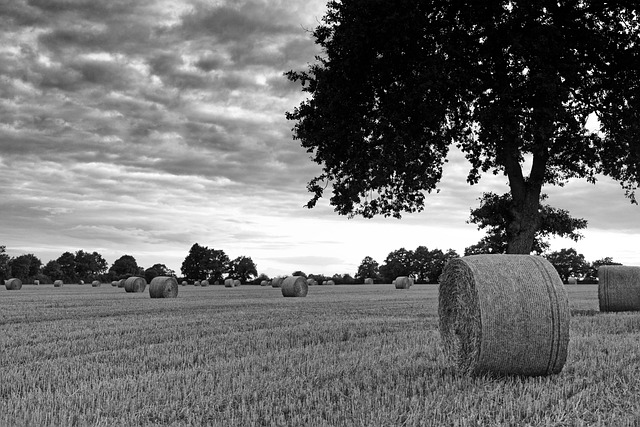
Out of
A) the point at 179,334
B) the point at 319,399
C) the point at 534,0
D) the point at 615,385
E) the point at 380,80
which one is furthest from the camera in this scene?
the point at 380,80

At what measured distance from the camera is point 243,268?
139375 mm

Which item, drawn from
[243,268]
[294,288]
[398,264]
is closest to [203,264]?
[243,268]

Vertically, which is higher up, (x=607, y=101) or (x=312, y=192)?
(x=607, y=101)

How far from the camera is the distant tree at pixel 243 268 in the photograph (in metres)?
139

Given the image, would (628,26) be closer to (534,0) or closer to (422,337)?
(534,0)

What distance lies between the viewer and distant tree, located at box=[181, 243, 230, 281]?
13538 centimetres

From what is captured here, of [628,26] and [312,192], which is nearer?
[628,26]

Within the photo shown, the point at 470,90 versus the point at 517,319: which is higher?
the point at 470,90

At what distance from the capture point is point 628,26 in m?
19.7

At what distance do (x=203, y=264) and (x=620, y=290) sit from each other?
12257 cm

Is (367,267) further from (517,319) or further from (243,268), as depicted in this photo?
(517,319)

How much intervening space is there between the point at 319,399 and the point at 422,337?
6.09 metres

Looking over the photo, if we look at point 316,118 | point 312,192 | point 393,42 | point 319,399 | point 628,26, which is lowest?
point 319,399

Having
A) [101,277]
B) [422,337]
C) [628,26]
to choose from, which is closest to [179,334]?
[422,337]
